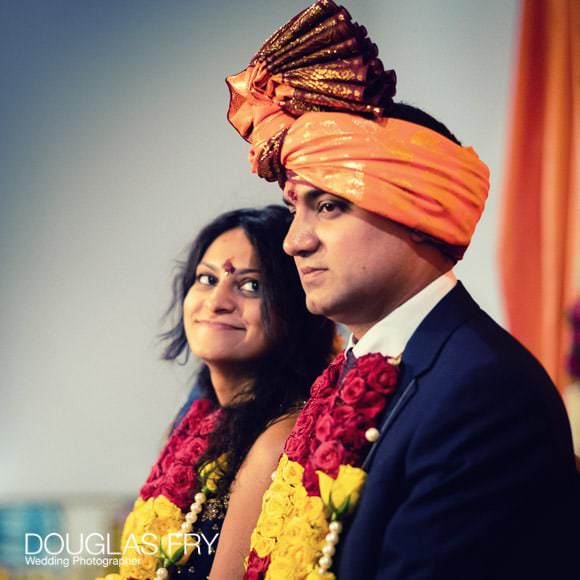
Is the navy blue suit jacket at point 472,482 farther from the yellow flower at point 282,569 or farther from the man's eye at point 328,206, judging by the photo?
A: the man's eye at point 328,206

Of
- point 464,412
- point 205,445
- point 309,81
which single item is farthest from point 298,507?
point 309,81

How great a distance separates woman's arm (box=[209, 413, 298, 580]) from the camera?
1920 millimetres

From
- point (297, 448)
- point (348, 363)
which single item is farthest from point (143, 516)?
point (348, 363)

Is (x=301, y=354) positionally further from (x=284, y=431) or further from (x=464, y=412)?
(x=464, y=412)

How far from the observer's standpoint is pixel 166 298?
12.3ft

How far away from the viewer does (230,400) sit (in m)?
2.32

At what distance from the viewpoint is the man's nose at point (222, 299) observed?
2268 millimetres

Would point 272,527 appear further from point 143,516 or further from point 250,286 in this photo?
point 250,286

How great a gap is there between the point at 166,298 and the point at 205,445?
1.59 metres

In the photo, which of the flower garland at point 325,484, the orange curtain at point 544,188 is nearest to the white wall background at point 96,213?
the orange curtain at point 544,188

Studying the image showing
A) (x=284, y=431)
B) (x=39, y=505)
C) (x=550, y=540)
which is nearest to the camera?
(x=550, y=540)

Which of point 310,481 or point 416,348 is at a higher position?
point 416,348

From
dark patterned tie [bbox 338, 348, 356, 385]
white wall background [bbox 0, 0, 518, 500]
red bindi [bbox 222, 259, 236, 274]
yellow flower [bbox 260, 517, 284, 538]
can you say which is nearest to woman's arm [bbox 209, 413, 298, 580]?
yellow flower [bbox 260, 517, 284, 538]

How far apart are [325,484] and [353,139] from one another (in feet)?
2.08
